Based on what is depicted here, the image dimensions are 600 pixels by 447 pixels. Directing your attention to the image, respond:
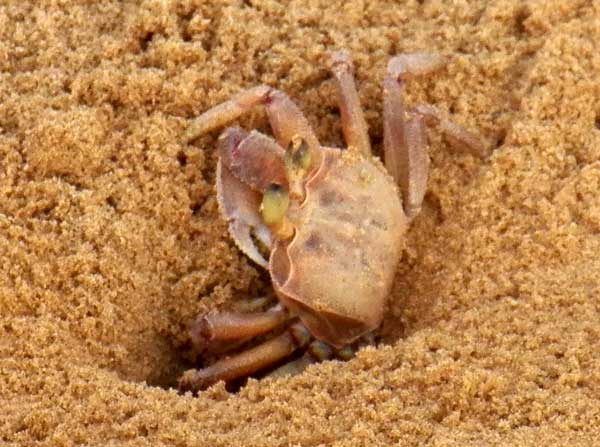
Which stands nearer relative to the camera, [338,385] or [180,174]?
[338,385]

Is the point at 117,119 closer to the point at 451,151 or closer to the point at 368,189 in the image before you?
the point at 368,189

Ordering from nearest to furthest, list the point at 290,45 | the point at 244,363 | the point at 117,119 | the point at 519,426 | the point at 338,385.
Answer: the point at 519,426, the point at 338,385, the point at 244,363, the point at 117,119, the point at 290,45

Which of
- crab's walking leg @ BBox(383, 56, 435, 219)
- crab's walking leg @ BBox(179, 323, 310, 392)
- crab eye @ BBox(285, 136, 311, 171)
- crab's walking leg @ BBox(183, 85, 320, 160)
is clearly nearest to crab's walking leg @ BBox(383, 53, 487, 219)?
crab's walking leg @ BBox(383, 56, 435, 219)

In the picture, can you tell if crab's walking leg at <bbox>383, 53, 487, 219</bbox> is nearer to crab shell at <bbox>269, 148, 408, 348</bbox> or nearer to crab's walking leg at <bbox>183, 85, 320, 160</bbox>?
Result: crab shell at <bbox>269, 148, 408, 348</bbox>

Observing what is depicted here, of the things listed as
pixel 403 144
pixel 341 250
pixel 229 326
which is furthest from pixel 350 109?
pixel 229 326

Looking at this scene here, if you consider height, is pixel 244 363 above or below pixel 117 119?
below

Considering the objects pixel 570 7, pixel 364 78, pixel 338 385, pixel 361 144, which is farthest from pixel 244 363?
pixel 570 7
